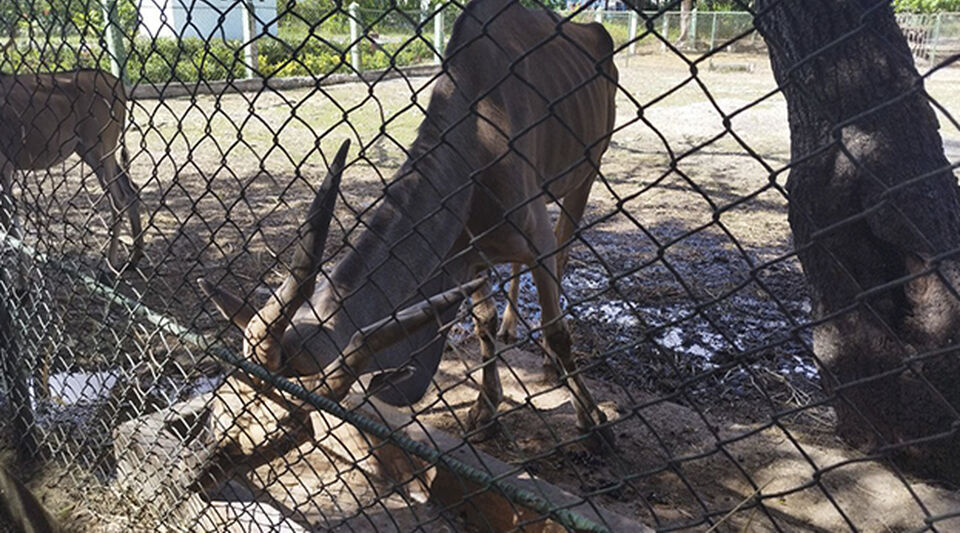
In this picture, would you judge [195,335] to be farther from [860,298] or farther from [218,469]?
[860,298]

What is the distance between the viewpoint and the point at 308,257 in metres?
2.14

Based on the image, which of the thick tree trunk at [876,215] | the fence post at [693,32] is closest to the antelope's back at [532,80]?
the thick tree trunk at [876,215]

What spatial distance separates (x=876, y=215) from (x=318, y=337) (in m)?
2.22

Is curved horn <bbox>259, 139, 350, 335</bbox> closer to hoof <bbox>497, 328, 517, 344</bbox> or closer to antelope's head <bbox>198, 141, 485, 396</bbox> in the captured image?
antelope's head <bbox>198, 141, 485, 396</bbox>

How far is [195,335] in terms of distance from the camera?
2.36m

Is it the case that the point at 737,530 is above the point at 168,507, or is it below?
below

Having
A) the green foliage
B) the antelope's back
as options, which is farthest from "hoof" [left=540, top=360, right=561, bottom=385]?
the green foliage

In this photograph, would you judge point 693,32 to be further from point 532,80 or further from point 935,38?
point 532,80

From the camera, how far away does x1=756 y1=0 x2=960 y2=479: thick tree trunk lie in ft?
9.62

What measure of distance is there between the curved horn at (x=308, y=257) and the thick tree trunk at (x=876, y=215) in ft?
5.74

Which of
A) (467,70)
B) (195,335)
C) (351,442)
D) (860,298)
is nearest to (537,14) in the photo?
(467,70)

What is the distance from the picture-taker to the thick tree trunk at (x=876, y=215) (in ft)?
9.62

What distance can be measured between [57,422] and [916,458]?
3655 millimetres

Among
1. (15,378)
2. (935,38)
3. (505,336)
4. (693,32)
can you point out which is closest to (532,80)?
(505,336)
